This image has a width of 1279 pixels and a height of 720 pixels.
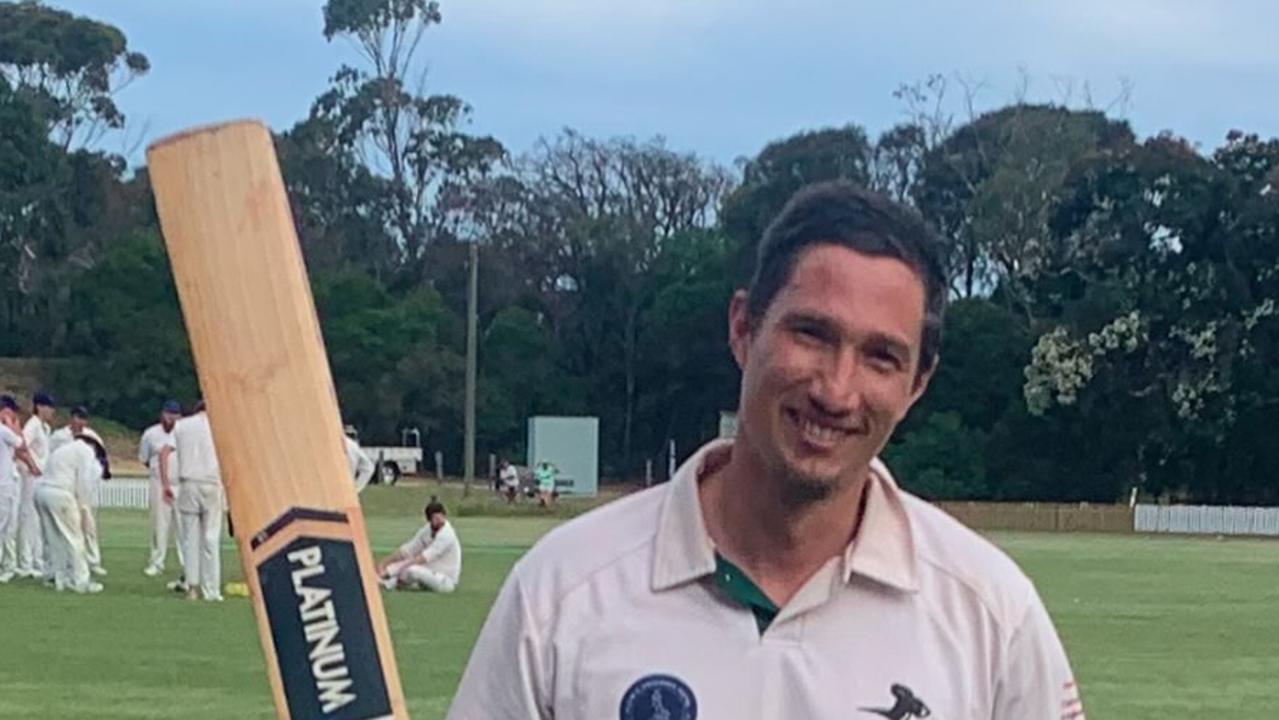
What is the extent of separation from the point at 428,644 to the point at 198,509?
490 cm

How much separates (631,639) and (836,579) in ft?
0.90

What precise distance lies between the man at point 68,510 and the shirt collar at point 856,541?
20.3m

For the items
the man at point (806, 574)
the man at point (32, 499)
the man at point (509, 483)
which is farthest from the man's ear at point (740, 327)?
the man at point (509, 483)

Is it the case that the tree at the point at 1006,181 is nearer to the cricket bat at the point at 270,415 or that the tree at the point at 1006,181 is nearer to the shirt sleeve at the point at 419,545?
the shirt sleeve at the point at 419,545

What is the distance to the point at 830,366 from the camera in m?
3.09

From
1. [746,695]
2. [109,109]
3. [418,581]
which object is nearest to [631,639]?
[746,695]

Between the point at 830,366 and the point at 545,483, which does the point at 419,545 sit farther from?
the point at 545,483

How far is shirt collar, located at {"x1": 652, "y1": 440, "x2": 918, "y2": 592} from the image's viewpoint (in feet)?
10.5

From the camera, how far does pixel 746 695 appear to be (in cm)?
310

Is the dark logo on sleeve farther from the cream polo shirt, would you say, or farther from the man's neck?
the man's neck

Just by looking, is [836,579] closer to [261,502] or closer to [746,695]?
[746,695]

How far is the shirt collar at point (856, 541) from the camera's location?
3189 millimetres

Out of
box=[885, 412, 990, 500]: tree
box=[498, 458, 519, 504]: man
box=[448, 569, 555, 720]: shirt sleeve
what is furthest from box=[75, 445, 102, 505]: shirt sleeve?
box=[885, 412, 990, 500]: tree

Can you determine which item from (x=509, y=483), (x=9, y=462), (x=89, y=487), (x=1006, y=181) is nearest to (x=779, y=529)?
(x=89, y=487)
